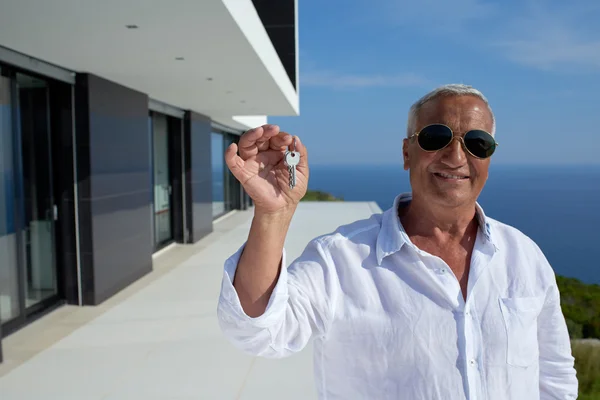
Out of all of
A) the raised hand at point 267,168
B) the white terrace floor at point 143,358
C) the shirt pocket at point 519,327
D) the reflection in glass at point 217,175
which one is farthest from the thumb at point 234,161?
the reflection in glass at point 217,175

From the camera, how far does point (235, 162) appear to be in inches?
44.2

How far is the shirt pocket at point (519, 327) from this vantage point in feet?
4.21

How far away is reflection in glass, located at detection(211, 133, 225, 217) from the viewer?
41.7ft

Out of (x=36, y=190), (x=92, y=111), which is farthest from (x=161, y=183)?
(x=36, y=190)

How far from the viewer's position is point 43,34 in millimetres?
3961

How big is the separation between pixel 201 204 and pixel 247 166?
9.94 m

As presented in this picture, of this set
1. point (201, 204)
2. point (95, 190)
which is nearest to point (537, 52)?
point (201, 204)

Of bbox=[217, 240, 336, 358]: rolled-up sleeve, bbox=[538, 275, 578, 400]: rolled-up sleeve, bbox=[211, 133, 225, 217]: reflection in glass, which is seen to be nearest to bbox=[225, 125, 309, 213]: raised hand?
bbox=[217, 240, 336, 358]: rolled-up sleeve

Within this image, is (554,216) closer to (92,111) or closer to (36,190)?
(92,111)

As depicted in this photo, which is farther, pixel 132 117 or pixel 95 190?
pixel 132 117

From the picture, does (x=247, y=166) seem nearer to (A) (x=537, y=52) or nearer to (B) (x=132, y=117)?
(B) (x=132, y=117)

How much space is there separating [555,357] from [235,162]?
98 cm

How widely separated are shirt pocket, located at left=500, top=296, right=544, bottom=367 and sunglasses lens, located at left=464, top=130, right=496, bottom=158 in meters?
0.35

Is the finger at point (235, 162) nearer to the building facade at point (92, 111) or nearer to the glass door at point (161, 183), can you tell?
the building facade at point (92, 111)
